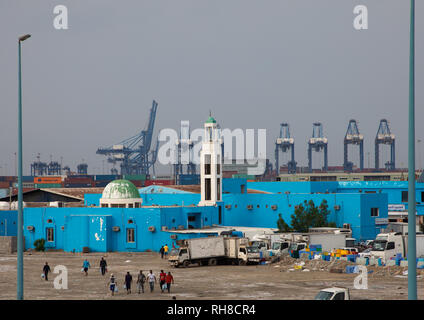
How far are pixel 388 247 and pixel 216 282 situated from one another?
476 inches

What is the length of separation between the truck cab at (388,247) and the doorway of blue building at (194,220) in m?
19.4

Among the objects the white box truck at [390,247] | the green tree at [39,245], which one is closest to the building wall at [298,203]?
the green tree at [39,245]

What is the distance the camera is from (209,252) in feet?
145

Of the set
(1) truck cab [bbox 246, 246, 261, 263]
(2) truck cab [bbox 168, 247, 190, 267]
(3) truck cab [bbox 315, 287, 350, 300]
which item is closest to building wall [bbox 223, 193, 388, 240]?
(1) truck cab [bbox 246, 246, 261, 263]

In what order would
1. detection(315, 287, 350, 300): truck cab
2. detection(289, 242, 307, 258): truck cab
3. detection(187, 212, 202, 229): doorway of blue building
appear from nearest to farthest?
detection(315, 287, 350, 300): truck cab, detection(289, 242, 307, 258): truck cab, detection(187, 212, 202, 229): doorway of blue building

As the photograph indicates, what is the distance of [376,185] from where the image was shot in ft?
288

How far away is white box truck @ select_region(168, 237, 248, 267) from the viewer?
142ft

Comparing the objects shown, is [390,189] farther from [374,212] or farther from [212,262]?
[212,262]

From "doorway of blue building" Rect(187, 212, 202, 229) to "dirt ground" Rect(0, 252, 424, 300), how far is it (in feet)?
36.8

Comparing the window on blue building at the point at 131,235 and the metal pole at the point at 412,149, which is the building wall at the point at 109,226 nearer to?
the window on blue building at the point at 131,235

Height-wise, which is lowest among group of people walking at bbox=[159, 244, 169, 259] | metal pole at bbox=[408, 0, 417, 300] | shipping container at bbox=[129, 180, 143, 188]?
shipping container at bbox=[129, 180, 143, 188]

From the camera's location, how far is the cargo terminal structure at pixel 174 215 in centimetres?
5494

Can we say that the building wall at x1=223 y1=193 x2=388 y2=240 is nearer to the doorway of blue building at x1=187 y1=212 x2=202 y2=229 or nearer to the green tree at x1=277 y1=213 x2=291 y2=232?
the green tree at x1=277 y1=213 x2=291 y2=232

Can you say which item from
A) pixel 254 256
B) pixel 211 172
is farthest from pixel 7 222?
pixel 254 256
